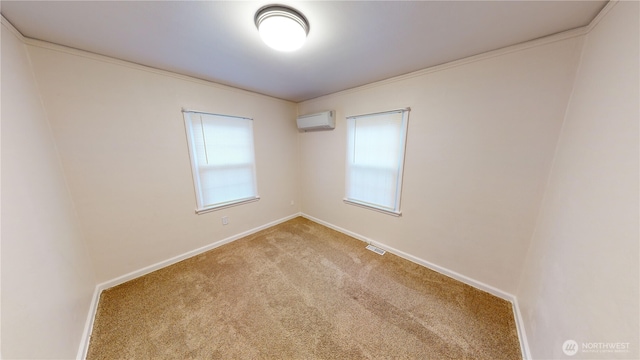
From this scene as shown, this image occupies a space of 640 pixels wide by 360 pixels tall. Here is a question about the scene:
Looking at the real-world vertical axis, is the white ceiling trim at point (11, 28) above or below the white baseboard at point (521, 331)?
above

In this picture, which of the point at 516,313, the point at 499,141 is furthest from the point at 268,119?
the point at 516,313

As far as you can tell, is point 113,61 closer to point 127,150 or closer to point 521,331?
point 127,150

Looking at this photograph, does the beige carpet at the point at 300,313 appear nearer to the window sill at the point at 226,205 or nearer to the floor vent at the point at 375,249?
the floor vent at the point at 375,249

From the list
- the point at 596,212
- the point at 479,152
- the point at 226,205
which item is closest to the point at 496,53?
the point at 479,152

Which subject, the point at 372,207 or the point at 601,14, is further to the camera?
the point at 372,207

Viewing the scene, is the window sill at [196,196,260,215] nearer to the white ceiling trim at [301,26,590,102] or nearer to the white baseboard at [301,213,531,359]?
the white baseboard at [301,213,531,359]

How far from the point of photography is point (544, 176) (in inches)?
56.2

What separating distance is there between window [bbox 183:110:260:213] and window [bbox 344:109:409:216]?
1491 millimetres

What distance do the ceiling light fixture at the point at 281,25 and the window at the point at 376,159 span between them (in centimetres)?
138

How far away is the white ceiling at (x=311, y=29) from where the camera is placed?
1067 mm

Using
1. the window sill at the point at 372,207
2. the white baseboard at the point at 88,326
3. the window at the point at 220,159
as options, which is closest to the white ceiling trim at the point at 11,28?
the window at the point at 220,159

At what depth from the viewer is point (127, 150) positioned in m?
1.80

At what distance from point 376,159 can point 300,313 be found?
6.18 ft

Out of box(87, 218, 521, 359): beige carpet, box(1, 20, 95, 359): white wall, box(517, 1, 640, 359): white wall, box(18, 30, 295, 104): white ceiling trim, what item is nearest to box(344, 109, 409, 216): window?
box(87, 218, 521, 359): beige carpet
